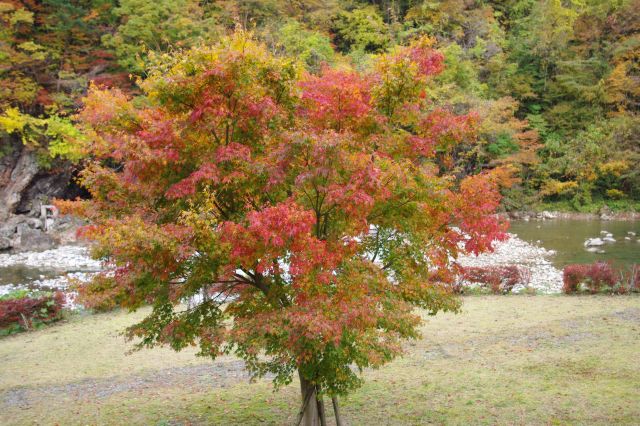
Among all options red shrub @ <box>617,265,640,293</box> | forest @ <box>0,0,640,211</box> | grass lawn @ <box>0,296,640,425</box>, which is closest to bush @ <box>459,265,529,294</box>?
red shrub @ <box>617,265,640,293</box>

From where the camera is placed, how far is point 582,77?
38469 mm

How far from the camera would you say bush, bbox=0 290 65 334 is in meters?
13.8

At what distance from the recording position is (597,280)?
15078 millimetres

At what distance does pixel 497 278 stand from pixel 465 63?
24.3m

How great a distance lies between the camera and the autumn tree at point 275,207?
5.06 meters

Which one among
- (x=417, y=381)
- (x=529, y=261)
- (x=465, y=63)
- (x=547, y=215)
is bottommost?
(x=547, y=215)

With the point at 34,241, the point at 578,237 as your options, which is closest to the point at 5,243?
the point at 34,241

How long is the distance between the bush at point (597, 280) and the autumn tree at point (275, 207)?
1019 cm

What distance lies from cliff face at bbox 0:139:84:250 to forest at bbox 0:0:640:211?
0.52 metres

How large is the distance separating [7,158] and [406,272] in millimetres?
31281

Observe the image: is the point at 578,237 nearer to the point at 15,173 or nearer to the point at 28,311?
the point at 28,311

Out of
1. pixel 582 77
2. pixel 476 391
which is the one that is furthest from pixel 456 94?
pixel 476 391

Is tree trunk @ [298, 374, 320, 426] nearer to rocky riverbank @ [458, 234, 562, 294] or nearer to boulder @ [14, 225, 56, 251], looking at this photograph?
rocky riverbank @ [458, 234, 562, 294]

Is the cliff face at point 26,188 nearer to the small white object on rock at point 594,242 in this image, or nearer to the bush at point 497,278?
the bush at point 497,278
